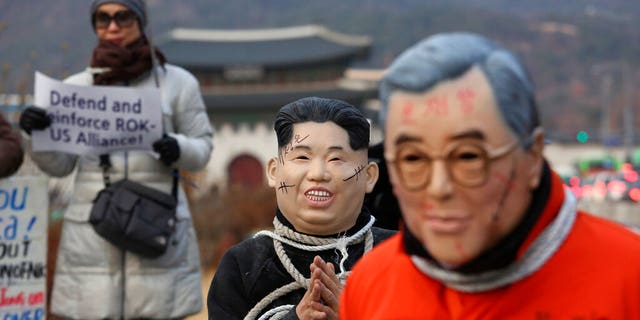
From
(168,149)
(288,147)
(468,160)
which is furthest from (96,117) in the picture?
(468,160)

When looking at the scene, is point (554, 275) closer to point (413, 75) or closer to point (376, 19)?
point (413, 75)

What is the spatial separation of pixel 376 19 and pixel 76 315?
10780cm

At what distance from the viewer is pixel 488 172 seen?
6.84ft

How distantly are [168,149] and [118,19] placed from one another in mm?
742

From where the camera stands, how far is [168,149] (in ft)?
17.5

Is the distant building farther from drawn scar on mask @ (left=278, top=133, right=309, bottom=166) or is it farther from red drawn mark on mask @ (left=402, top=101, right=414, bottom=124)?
red drawn mark on mask @ (left=402, top=101, right=414, bottom=124)

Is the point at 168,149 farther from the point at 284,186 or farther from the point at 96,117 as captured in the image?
the point at 284,186

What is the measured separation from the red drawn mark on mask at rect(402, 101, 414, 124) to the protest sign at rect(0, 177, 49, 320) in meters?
4.20

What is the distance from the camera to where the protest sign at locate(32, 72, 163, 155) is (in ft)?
18.0

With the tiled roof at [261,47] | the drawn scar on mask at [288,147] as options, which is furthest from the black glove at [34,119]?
the tiled roof at [261,47]

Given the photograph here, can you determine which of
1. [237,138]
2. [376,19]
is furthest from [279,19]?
[237,138]

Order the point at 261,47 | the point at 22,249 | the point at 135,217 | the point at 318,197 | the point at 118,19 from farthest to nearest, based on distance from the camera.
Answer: the point at 261,47 < the point at 22,249 < the point at 118,19 < the point at 135,217 < the point at 318,197

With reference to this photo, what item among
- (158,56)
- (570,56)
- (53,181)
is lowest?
(570,56)

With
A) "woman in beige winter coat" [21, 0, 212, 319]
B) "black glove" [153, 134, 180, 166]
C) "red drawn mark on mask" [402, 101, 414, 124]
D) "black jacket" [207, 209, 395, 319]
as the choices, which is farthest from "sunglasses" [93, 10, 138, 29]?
"red drawn mark on mask" [402, 101, 414, 124]
